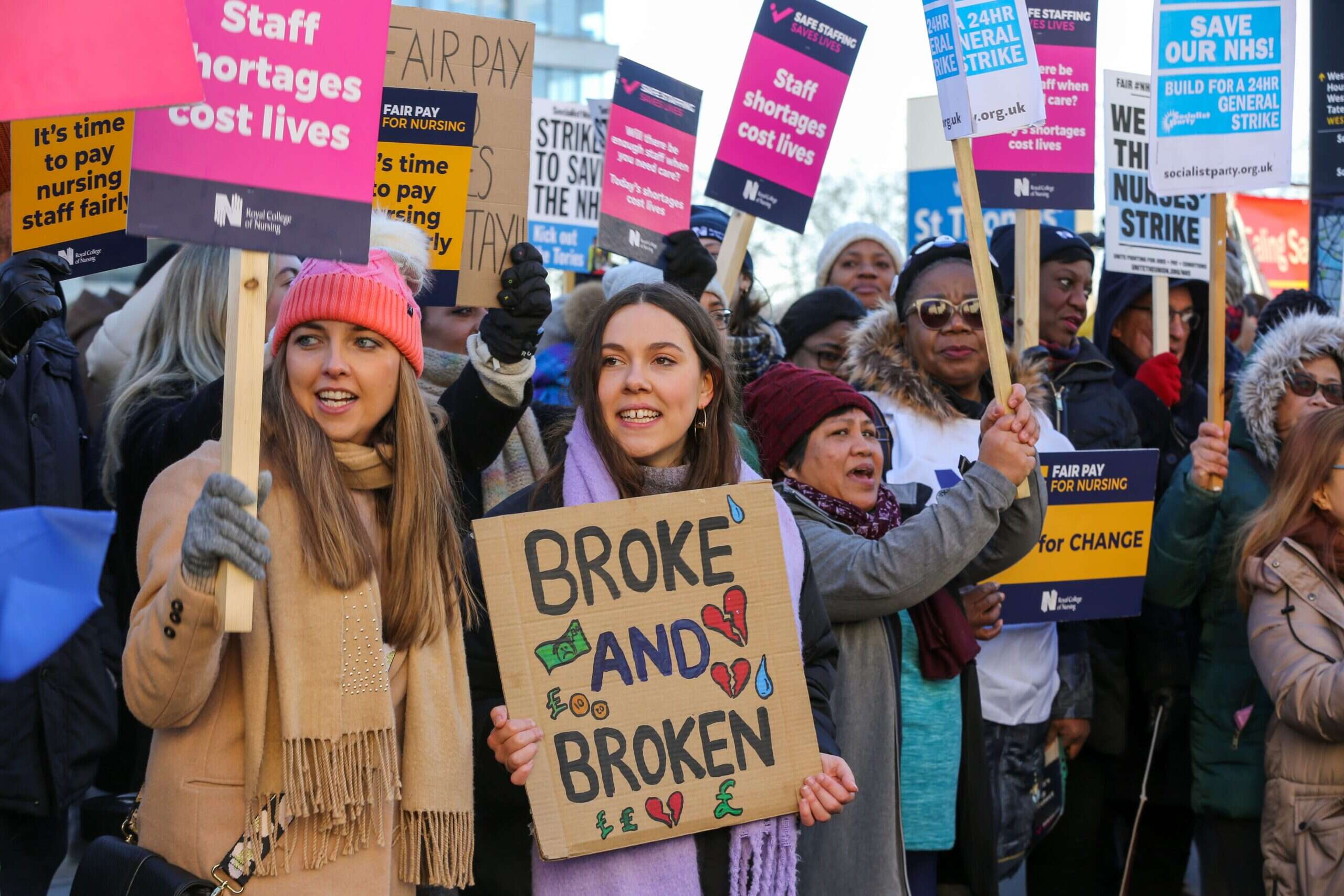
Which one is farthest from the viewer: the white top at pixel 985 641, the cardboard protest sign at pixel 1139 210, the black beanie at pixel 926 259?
the cardboard protest sign at pixel 1139 210

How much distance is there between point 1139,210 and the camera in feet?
19.6

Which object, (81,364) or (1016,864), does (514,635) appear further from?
(81,364)

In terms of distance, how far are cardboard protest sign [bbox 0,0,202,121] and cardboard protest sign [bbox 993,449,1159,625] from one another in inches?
121

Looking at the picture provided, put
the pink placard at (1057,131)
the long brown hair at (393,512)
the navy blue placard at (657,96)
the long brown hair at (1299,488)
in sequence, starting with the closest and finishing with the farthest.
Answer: the long brown hair at (393,512)
the long brown hair at (1299,488)
the navy blue placard at (657,96)
the pink placard at (1057,131)

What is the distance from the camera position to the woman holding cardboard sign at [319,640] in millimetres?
2596

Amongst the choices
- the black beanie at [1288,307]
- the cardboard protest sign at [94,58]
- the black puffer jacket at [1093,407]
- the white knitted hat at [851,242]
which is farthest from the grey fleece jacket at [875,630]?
the white knitted hat at [851,242]

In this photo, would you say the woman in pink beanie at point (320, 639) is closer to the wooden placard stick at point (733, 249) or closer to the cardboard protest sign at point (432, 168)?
the cardboard protest sign at point (432, 168)

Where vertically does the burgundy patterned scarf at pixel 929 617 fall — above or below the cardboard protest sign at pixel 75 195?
below

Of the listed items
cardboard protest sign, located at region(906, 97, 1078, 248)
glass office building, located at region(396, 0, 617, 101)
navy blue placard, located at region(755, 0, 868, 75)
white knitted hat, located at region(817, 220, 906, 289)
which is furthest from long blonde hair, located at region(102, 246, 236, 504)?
glass office building, located at region(396, 0, 617, 101)

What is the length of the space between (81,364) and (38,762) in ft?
9.58

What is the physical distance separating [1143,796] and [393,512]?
11.7 ft

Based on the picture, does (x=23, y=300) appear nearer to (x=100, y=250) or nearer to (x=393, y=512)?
(x=100, y=250)

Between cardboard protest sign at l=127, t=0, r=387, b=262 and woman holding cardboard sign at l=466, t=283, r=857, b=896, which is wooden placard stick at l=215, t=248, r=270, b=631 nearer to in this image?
cardboard protest sign at l=127, t=0, r=387, b=262

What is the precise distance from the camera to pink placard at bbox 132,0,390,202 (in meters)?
2.55
